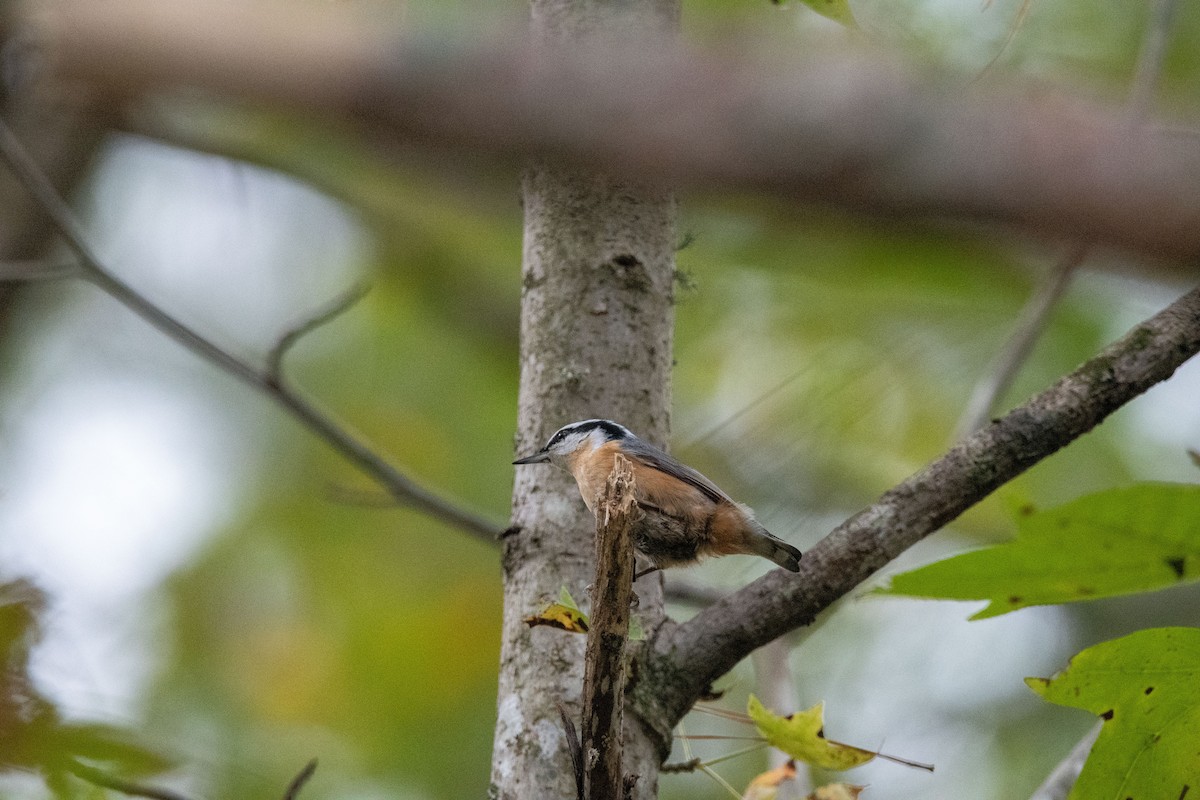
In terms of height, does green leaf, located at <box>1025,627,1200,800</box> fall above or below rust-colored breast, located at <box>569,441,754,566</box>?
below

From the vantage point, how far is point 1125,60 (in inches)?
183

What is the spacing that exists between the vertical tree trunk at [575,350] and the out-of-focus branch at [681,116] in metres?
1.29

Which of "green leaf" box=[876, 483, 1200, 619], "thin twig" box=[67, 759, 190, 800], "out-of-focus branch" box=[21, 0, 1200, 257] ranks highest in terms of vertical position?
"green leaf" box=[876, 483, 1200, 619]

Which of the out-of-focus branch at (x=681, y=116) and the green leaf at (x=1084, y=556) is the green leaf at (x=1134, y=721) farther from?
the out-of-focus branch at (x=681, y=116)

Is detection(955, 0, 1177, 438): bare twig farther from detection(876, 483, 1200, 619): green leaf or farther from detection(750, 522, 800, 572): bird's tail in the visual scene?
detection(876, 483, 1200, 619): green leaf

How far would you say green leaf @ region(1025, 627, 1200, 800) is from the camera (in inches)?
65.7

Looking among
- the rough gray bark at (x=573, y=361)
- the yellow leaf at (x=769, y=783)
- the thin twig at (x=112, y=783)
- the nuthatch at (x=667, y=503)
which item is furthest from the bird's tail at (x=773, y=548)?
the thin twig at (x=112, y=783)

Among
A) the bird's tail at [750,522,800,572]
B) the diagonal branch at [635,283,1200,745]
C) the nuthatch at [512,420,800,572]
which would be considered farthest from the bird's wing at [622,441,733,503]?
the diagonal branch at [635,283,1200,745]

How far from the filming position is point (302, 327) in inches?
102

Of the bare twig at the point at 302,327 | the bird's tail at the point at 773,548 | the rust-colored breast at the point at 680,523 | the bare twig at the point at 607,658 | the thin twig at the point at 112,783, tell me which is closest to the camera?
the thin twig at the point at 112,783

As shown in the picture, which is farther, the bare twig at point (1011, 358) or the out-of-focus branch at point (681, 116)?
the bare twig at point (1011, 358)

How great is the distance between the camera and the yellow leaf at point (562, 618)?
1.62 m

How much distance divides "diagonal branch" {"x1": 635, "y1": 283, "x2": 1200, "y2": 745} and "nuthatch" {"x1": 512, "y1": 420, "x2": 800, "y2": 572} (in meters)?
0.27

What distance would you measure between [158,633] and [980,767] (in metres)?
3.78
